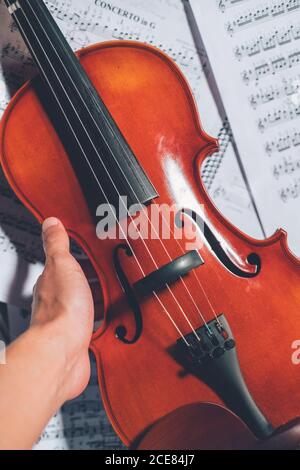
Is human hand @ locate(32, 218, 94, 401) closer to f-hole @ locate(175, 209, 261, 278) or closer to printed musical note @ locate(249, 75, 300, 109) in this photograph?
f-hole @ locate(175, 209, 261, 278)

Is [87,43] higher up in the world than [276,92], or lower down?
higher up

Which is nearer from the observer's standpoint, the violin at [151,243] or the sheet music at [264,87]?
the violin at [151,243]

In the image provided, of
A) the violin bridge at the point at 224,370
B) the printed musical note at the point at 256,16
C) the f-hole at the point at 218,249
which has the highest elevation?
the printed musical note at the point at 256,16

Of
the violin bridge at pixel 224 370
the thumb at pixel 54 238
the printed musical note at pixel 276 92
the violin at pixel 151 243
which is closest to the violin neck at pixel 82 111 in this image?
the violin at pixel 151 243

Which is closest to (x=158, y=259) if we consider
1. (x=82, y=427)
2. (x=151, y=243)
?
(x=151, y=243)

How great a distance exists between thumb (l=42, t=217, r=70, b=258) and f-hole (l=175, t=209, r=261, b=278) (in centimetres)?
22

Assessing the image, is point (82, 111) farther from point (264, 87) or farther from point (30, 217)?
point (264, 87)

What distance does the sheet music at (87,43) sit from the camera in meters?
1.06

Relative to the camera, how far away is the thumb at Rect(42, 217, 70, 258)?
889 millimetres

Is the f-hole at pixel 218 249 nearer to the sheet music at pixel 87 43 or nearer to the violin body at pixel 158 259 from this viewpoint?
the violin body at pixel 158 259

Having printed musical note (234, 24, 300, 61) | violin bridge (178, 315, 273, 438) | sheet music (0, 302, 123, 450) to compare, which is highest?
printed musical note (234, 24, 300, 61)

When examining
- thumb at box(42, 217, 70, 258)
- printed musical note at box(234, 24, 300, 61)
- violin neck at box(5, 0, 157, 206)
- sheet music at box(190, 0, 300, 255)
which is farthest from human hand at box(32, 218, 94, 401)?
printed musical note at box(234, 24, 300, 61)

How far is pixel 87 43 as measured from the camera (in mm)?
1119

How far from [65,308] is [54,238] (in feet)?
0.47
